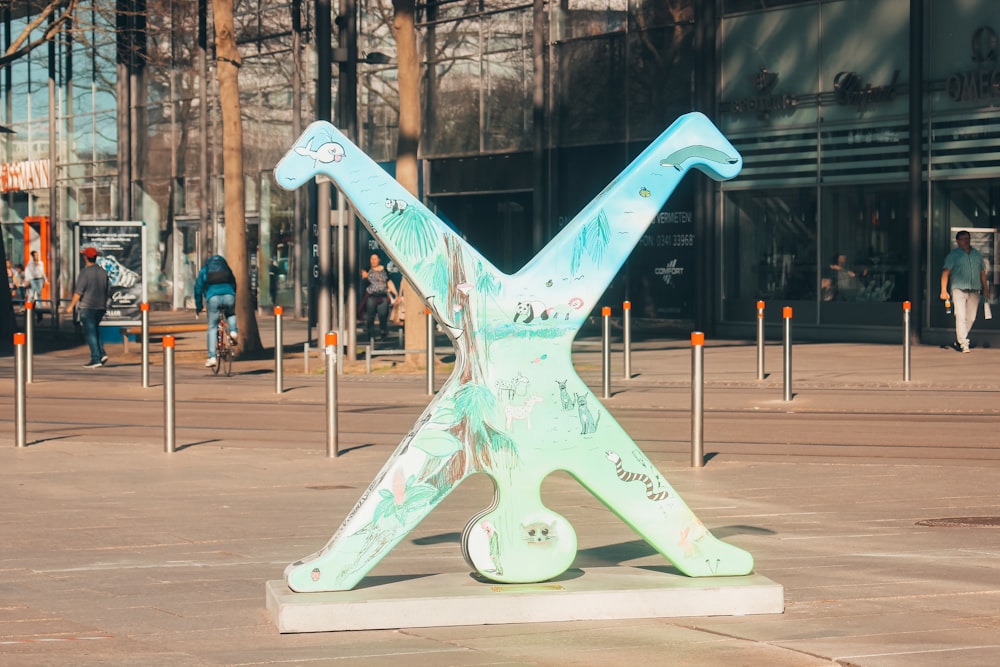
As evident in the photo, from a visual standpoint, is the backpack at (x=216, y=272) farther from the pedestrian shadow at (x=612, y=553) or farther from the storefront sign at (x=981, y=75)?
the pedestrian shadow at (x=612, y=553)

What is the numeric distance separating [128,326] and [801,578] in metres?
23.8

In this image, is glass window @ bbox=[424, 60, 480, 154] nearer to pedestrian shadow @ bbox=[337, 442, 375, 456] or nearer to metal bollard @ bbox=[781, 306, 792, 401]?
metal bollard @ bbox=[781, 306, 792, 401]

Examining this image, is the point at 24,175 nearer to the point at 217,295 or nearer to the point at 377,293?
the point at 377,293

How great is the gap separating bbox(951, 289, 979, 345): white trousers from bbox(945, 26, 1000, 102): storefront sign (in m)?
3.90

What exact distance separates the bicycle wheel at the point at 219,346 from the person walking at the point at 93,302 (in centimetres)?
274

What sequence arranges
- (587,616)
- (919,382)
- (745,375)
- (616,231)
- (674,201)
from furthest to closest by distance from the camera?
(674,201) → (745,375) → (919,382) → (616,231) → (587,616)

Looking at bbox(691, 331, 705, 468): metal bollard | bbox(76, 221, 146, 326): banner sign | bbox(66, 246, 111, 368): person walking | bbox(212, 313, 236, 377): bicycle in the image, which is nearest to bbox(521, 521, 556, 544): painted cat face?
bbox(691, 331, 705, 468): metal bollard

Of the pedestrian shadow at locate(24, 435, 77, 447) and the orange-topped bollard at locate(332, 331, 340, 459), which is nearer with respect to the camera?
the orange-topped bollard at locate(332, 331, 340, 459)

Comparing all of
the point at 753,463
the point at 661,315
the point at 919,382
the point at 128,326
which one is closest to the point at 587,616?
the point at 753,463

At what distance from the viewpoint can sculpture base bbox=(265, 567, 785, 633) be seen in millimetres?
6414

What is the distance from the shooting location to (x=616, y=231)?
7.18m

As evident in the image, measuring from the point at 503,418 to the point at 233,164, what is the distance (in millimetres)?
20706

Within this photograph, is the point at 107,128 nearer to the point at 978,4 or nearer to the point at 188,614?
the point at 978,4

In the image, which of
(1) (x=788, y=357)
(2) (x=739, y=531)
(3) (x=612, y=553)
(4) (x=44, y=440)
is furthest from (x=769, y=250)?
(3) (x=612, y=553)
